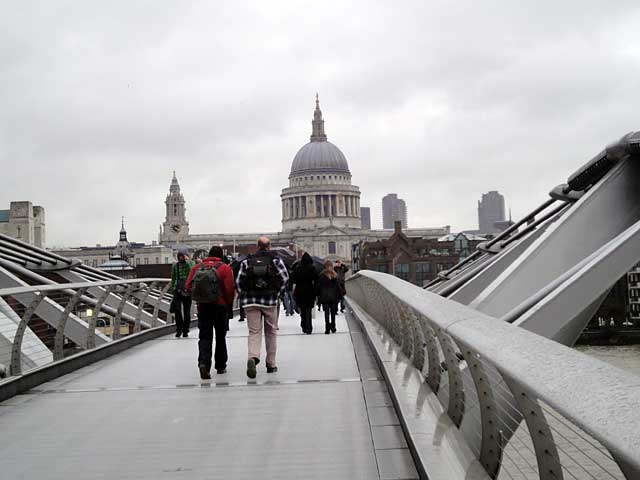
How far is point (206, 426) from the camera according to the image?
6.31 meters

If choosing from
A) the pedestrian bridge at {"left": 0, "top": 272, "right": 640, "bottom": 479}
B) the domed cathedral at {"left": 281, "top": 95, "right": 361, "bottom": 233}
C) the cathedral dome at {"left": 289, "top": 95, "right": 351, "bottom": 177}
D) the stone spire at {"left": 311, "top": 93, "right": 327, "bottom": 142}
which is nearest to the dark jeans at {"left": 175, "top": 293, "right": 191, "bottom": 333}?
the pedestrian bridge at {"left": 0, "top": 272, "right": 640, "bottom": 479}

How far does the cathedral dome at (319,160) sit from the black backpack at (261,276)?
164 m

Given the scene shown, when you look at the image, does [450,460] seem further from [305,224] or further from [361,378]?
[305,224]

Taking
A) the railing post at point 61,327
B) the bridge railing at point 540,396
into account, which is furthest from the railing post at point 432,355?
the railing post at point 61,327

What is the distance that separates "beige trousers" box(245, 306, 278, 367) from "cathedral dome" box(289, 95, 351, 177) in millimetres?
164064

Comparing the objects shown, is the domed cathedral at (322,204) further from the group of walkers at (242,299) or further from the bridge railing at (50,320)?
the group of walkers at (242,299)

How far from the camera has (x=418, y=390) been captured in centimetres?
645

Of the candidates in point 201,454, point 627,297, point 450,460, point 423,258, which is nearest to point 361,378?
point 201,454

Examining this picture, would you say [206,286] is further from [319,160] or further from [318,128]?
[318,128]

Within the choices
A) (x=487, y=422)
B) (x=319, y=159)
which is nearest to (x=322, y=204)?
(x=319, y=159)

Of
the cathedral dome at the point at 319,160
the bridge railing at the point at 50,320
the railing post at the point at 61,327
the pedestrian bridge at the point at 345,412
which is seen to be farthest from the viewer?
the cathedral dome at the point at 319,160

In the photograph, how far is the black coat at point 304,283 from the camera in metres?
15.4

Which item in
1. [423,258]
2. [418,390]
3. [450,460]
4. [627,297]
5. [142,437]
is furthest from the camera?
[423,258]

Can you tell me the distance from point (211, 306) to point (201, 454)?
3.87 m
